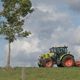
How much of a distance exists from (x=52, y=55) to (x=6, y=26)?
7.09m

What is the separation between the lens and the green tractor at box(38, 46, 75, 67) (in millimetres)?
47906

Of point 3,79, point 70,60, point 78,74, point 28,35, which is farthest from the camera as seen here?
point 70,60

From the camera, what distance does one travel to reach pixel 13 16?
4481 cm

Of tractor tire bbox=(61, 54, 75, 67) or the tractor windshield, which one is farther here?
the tractor windshield

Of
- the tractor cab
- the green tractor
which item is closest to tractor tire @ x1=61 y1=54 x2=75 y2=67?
the green tractor

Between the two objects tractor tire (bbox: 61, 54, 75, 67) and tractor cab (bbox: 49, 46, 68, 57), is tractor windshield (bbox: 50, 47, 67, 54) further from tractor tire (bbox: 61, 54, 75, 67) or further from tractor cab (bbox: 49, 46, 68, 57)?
tractor tire (bbox: 61, 54, 75, 67)

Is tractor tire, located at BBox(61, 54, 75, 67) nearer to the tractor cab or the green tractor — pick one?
the green tractor

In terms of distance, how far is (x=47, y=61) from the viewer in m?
48.8

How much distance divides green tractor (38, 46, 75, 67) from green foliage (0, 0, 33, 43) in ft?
19.0

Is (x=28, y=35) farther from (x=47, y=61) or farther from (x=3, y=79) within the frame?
(x=3, y=79)

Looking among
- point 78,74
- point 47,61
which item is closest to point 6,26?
point 47,61

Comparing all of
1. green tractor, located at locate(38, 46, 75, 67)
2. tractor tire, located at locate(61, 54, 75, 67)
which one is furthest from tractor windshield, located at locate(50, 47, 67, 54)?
tractor tire, located at locate(61, 54, 75, 67)

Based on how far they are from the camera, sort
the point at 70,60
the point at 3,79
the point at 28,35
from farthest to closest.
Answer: the point at 70,60 < the point at 28,35 < the point at 3,79

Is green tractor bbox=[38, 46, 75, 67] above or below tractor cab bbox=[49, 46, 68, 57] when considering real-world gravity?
below
